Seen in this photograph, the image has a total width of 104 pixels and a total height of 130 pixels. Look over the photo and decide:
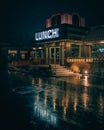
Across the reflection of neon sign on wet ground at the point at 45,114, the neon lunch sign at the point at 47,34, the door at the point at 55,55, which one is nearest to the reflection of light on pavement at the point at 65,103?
the reflection of neon sign on wet ground at the point at 45,114

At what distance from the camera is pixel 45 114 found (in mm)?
7988

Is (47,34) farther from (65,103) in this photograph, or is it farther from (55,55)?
(65,103)

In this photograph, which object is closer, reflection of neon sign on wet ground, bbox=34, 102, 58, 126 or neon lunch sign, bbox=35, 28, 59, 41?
reflection of neon sign on wet ground, bbox=34, 102, 58, 126

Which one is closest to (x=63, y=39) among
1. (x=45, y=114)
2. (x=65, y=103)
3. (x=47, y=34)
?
(x=47, y=34)

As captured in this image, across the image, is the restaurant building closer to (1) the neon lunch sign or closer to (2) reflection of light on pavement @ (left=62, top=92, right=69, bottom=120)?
(1) the neon lunch sign

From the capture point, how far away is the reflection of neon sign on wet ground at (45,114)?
7123 millimetres

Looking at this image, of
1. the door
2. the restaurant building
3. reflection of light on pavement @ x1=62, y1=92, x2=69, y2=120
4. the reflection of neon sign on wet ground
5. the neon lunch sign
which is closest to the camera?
the reflection of neon sign on wet ground

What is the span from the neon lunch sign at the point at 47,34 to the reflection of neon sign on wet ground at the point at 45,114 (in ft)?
63.3

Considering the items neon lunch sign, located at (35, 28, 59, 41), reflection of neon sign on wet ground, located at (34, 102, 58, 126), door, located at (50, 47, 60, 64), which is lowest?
reflection of neon sign on wet ground, located at (34, 102, 58, 126)

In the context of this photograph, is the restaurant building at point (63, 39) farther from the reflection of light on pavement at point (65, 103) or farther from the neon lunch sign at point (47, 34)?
the reflection of light on pavement at point (65, 103)

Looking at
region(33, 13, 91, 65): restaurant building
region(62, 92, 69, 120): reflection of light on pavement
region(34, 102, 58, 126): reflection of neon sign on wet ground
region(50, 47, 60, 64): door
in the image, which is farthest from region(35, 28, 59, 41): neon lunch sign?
region(34, 102, 58, 126): reflection of neon sign on wet ground

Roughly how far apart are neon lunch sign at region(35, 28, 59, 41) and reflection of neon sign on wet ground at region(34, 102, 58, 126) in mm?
19279

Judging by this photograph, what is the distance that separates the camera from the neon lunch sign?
2775 centimetres

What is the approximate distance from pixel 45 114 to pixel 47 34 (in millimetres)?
22545
